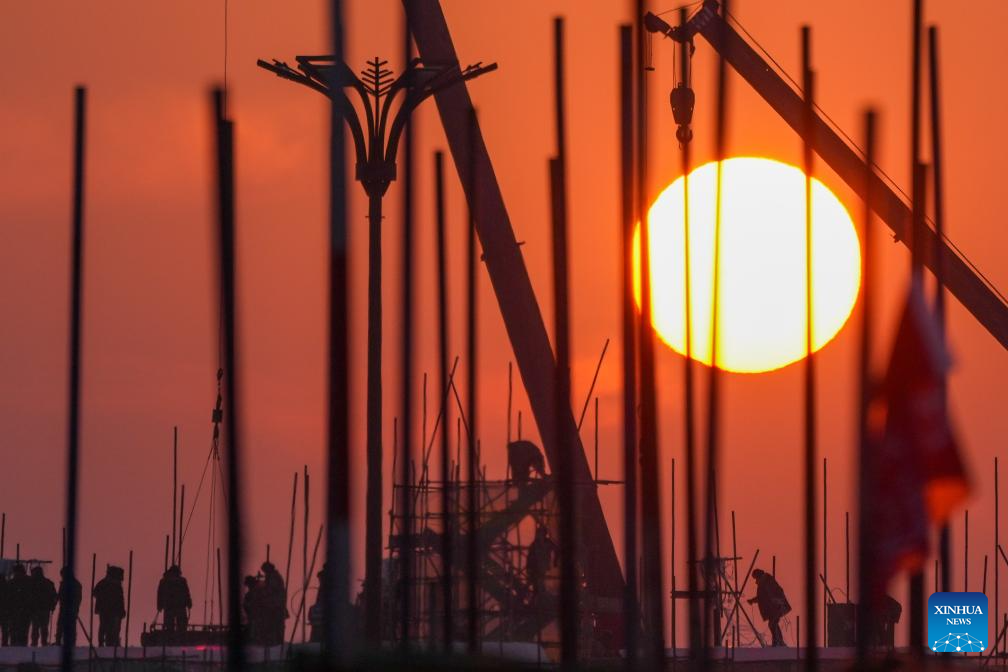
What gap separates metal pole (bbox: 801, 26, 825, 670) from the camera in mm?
23828

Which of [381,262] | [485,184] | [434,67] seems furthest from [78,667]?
[485,184]

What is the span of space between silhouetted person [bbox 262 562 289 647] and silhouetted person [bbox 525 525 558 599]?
433cm

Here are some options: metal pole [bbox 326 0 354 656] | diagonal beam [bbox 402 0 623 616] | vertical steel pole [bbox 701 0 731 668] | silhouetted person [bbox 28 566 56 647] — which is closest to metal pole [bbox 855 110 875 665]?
vertical steel pole [bbox 701 0 731 668]

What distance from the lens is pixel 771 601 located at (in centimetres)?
4138

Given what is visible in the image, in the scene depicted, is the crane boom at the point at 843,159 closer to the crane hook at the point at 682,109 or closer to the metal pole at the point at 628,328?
the crane hook at the point at 682,109

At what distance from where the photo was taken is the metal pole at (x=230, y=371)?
72.4 feet

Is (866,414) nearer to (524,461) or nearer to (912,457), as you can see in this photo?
(912,457)

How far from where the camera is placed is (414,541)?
38188mm

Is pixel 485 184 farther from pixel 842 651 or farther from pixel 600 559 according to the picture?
pixel 842 651

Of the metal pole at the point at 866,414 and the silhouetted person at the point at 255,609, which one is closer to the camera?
the metal pole at the point at 866,414

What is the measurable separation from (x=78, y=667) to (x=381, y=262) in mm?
8945

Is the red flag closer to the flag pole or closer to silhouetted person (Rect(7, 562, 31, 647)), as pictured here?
the flag pole

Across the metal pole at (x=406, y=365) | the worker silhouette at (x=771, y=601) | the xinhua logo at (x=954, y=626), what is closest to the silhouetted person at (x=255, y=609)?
the metal pole at (x=406, y=365)

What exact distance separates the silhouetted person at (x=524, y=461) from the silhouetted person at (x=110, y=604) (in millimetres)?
7230
